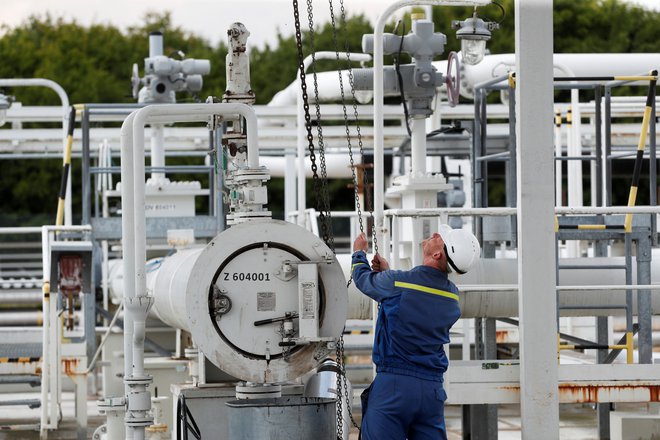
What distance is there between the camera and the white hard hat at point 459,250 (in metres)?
7.02

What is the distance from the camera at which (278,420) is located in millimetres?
6832

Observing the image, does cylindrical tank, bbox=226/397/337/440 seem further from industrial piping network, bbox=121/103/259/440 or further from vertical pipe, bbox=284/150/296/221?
vertical pipe, bbox=284/150/296/221

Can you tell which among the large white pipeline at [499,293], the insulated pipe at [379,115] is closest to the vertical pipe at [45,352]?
the large white pipeline at [499,293]

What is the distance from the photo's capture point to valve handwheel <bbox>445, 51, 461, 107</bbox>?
10922 millimetres

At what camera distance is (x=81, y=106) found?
40.6 feet

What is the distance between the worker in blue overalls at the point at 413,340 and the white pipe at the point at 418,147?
2798 millimetres

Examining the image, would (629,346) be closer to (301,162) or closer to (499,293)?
(499,293)

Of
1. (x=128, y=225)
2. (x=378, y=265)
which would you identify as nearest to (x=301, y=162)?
(x=128, y=225)

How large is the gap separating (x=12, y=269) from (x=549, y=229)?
24384 millimetres

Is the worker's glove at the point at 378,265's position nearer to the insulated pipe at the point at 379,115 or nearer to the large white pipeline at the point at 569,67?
the insulated pipe at the point at 379,115

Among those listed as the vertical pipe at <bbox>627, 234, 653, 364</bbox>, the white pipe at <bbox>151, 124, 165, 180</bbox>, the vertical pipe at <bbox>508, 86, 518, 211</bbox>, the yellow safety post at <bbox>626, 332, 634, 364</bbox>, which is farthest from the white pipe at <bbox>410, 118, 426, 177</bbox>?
the white pipe at <bbox>151, 124, 165, 180</bbox>

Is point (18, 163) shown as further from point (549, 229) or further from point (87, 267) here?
point (549, 229)

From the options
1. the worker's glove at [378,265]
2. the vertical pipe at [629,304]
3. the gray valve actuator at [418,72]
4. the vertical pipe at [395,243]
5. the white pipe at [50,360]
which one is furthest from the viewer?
the white pipe at [50,360]

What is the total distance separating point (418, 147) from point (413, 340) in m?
3.19
